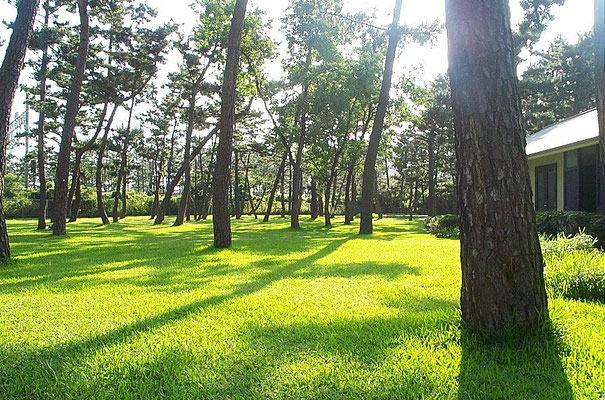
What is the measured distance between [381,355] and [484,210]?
1.12 m

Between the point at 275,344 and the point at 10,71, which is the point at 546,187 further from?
the point at 10,71

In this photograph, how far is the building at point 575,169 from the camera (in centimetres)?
1089

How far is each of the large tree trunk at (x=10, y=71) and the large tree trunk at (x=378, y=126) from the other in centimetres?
1000

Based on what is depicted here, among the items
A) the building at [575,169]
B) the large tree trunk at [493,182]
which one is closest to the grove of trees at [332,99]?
the large tree trunk at [493,182]

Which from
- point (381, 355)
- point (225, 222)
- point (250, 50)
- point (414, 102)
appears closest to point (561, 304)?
point (381, 355)

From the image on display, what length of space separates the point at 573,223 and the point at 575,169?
3.01 meters


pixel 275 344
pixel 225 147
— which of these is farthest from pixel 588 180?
pixel 275 344

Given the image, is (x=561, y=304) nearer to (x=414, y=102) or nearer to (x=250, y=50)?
(x=250, y=50)

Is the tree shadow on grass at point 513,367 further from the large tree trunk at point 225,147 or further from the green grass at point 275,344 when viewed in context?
the large tree trunk at point 225,147

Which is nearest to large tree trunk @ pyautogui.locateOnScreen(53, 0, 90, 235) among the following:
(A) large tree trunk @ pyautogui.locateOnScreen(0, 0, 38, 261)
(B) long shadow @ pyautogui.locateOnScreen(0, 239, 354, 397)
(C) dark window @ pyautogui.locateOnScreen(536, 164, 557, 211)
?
(A) large tree trunk @ pyautogui.locateOnScreen(0, 0, 38, 261)

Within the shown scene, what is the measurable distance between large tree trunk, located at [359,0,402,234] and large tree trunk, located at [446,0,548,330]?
11076mm

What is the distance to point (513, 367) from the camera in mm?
2166

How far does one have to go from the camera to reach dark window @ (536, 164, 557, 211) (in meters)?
13.5

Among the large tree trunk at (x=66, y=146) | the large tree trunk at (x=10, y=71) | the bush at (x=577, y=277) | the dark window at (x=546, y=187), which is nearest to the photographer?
the bush at (x=577, y=277)
